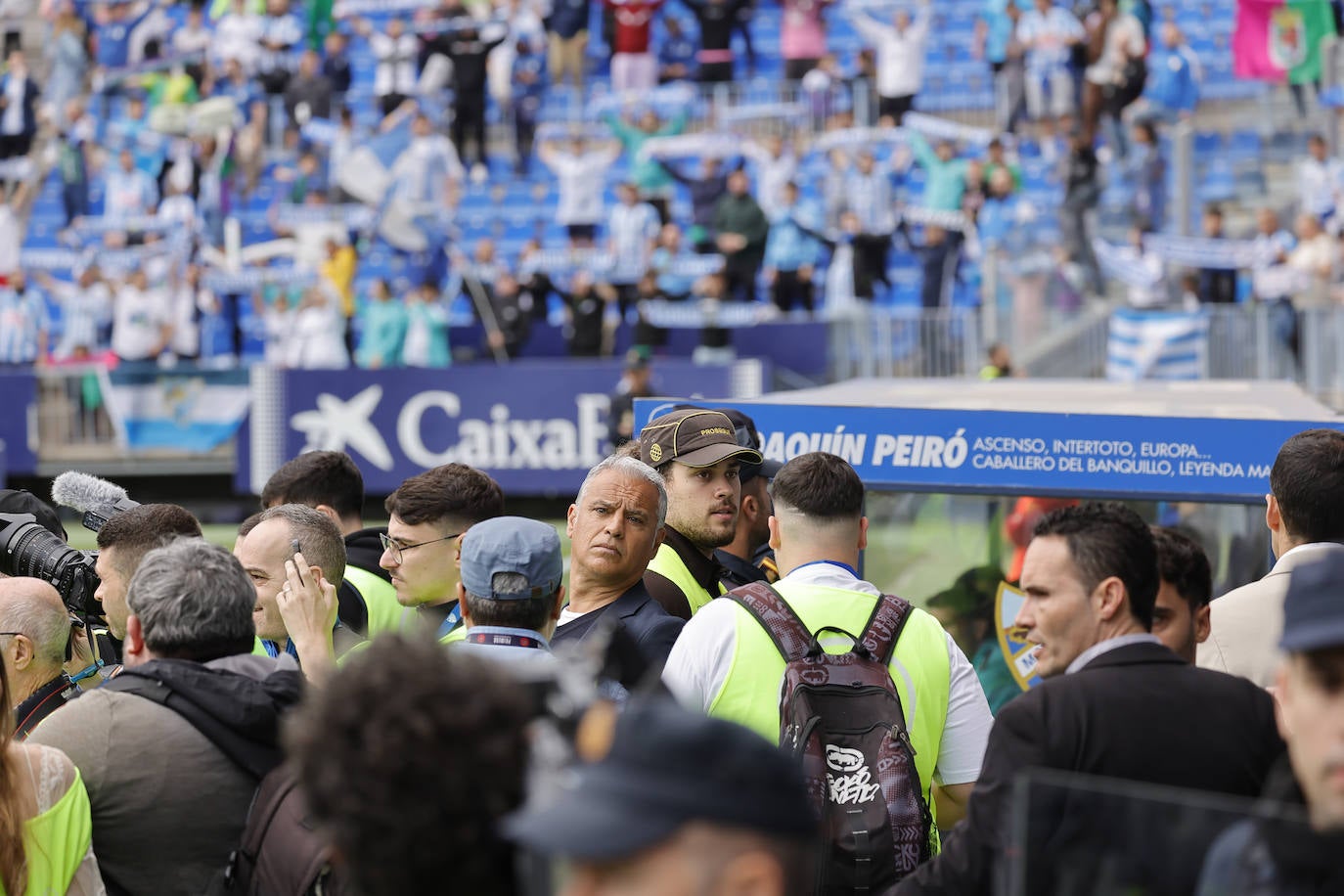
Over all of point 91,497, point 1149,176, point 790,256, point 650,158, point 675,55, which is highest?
point 675,55

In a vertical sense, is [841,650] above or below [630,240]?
below

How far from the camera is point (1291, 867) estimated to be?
6.95 ft

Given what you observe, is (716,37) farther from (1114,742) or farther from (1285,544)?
(1114,742)

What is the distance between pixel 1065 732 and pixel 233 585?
65.0 inches

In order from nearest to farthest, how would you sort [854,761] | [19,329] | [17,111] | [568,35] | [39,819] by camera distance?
[39,819], [854,761], [19,329], [568,35], [17,111]

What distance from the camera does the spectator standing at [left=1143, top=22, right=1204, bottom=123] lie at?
18828mm

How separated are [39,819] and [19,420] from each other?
1621 centimetres

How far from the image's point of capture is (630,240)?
63.2 ft

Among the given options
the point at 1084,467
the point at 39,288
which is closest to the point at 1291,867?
the point at 1084,467

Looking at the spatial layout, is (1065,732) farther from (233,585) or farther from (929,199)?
(929,199)

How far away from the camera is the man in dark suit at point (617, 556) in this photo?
414 centimetres

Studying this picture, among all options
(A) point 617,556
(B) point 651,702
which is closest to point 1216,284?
(A) point 617,556

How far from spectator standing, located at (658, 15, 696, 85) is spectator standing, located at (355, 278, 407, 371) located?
221 inches

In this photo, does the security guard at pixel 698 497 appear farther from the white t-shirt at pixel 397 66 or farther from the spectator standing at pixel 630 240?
the white t-shirt at pixel 397 66
